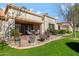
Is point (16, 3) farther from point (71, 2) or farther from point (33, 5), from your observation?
point (71, 2)

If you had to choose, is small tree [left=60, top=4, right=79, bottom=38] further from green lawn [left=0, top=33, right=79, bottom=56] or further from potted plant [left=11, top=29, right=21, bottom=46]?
potted plant [left=11, top=29, right=21, bottom=46]

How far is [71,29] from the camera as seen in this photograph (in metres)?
8.63

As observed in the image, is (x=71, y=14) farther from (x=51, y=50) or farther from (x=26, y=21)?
(x=26, y=21)

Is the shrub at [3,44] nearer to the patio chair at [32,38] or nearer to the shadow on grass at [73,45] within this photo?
the patio chair at [32,38]

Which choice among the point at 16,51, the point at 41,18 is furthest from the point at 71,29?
the point at 16,51

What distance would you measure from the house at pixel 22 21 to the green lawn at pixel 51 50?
64 cm

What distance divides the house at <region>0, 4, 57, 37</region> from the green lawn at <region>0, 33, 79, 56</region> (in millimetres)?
639

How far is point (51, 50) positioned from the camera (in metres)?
8.20

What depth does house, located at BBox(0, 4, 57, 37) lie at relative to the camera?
27.5 feet

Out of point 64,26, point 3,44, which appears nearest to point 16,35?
point 3,44

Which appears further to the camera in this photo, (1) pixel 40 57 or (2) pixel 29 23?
(2) pixel 29 23

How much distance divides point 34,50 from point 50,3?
6.43ft

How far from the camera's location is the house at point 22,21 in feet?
27.5

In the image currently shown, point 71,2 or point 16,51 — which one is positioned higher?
point 71,2
